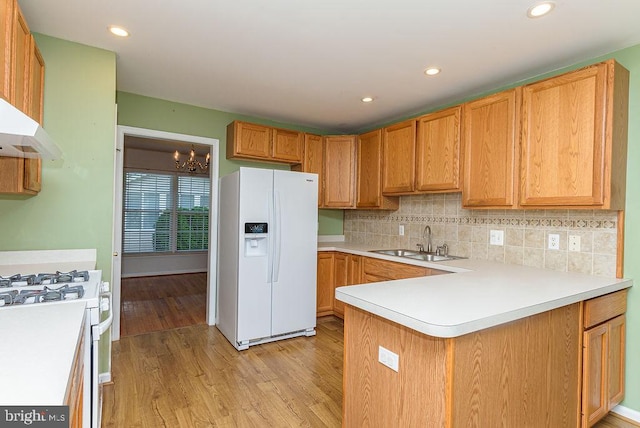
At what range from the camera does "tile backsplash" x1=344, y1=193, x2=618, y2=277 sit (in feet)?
7.42

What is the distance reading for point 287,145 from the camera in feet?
12.9

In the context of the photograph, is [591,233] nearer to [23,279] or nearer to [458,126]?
[458,126]

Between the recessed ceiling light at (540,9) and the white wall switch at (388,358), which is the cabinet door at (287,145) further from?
the white wall switch at (388,358)

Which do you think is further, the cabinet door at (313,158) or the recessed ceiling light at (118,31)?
the cabinet door at (313,158)

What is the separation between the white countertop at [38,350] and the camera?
2.35ft

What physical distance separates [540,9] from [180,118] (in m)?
3.16

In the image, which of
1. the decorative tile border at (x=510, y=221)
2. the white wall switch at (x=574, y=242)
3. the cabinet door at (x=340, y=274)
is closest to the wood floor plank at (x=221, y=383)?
the cabinet door at (x=340, y=274)

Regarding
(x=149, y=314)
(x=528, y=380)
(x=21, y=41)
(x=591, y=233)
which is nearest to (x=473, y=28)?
(x=591, y=233)

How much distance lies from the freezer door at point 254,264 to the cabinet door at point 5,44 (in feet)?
5.63

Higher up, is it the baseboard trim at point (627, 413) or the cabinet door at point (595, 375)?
the cabinet door at point (595, 375)

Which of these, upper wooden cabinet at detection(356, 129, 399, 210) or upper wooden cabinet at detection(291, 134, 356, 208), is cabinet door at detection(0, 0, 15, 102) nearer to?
upper wooden cabinet at detection(291, 134, 356, 208)

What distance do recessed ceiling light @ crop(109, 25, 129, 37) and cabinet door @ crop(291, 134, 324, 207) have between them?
2170 mm

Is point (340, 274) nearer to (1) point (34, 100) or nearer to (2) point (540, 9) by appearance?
(2) point (540, 9)

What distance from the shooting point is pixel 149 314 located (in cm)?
402
